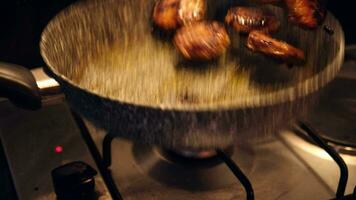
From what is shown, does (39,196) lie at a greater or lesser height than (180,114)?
lesser

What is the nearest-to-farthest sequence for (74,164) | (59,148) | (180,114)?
1. (180,114)
2. (74,164)
3. (59,148)

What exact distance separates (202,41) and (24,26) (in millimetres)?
363

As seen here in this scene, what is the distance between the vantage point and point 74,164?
0.63m

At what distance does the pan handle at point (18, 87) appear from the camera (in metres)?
0.58

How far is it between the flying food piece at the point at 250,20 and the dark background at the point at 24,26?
0.32 m

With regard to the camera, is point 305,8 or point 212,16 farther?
point 212,16

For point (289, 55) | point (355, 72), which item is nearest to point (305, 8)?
point (289, 55)

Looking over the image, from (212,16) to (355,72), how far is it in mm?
319

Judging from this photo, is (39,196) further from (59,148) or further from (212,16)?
(212,16)

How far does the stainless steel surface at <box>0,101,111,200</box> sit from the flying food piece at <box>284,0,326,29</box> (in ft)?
1.24

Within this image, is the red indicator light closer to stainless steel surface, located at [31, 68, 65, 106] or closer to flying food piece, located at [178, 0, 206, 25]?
stainless steel surface, located at [31, 68, 65, 106]

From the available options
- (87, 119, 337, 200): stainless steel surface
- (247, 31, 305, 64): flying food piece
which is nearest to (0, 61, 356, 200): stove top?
(87, 119, 337, 200): stainless steel surface

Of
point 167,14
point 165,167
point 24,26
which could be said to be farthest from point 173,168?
point 24,26

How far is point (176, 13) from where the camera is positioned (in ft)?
2.45
